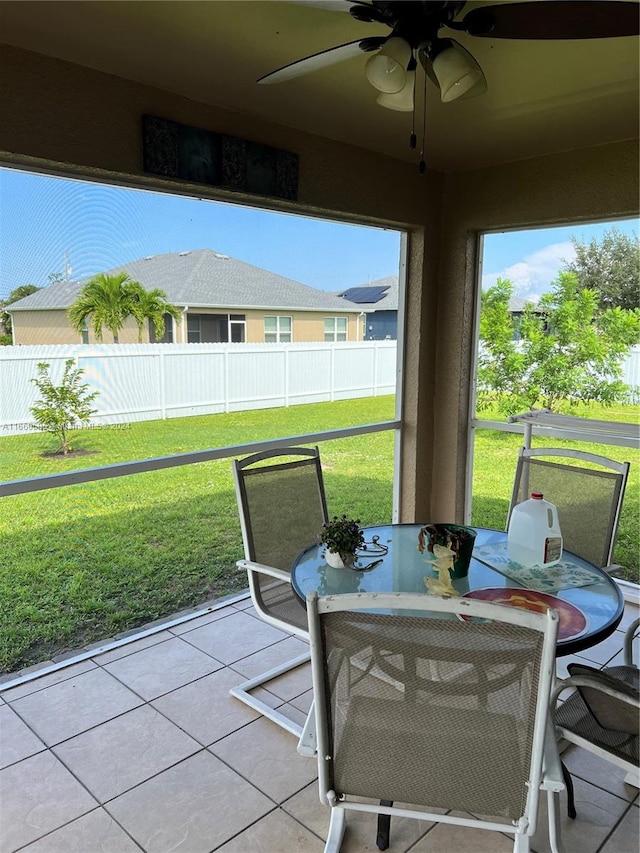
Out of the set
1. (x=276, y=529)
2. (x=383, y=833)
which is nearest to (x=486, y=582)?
(x=383, y=833)

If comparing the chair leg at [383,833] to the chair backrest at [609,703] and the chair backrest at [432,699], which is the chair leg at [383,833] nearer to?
the chair backrest at [432,699]

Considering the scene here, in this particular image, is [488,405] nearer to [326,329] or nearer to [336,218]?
[326,329]

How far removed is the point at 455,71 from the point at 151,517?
4.06m

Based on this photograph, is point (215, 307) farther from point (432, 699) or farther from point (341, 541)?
point (432, 699)

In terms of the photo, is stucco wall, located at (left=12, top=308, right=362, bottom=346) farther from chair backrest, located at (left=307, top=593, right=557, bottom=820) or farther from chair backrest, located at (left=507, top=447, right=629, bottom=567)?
chair backrest, located at (left=307, top=593, right=557, bottom=820)

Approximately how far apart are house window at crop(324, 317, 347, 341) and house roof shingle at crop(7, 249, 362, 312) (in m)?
0.08

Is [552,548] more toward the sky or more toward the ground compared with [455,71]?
more toward the ground

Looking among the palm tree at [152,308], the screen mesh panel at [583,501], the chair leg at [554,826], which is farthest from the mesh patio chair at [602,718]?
the palm tree at [152,308]

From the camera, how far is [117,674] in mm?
2600

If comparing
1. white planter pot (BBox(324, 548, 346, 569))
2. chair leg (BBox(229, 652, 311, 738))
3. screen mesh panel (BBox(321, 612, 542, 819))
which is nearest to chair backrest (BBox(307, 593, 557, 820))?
screen mesh panel (BBox(321, 612, 542, 819))

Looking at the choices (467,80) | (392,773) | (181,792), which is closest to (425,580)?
(392,773)

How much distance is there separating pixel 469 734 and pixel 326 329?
10.1 feet

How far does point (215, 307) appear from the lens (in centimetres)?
342

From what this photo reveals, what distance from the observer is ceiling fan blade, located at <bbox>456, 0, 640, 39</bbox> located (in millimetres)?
1338
